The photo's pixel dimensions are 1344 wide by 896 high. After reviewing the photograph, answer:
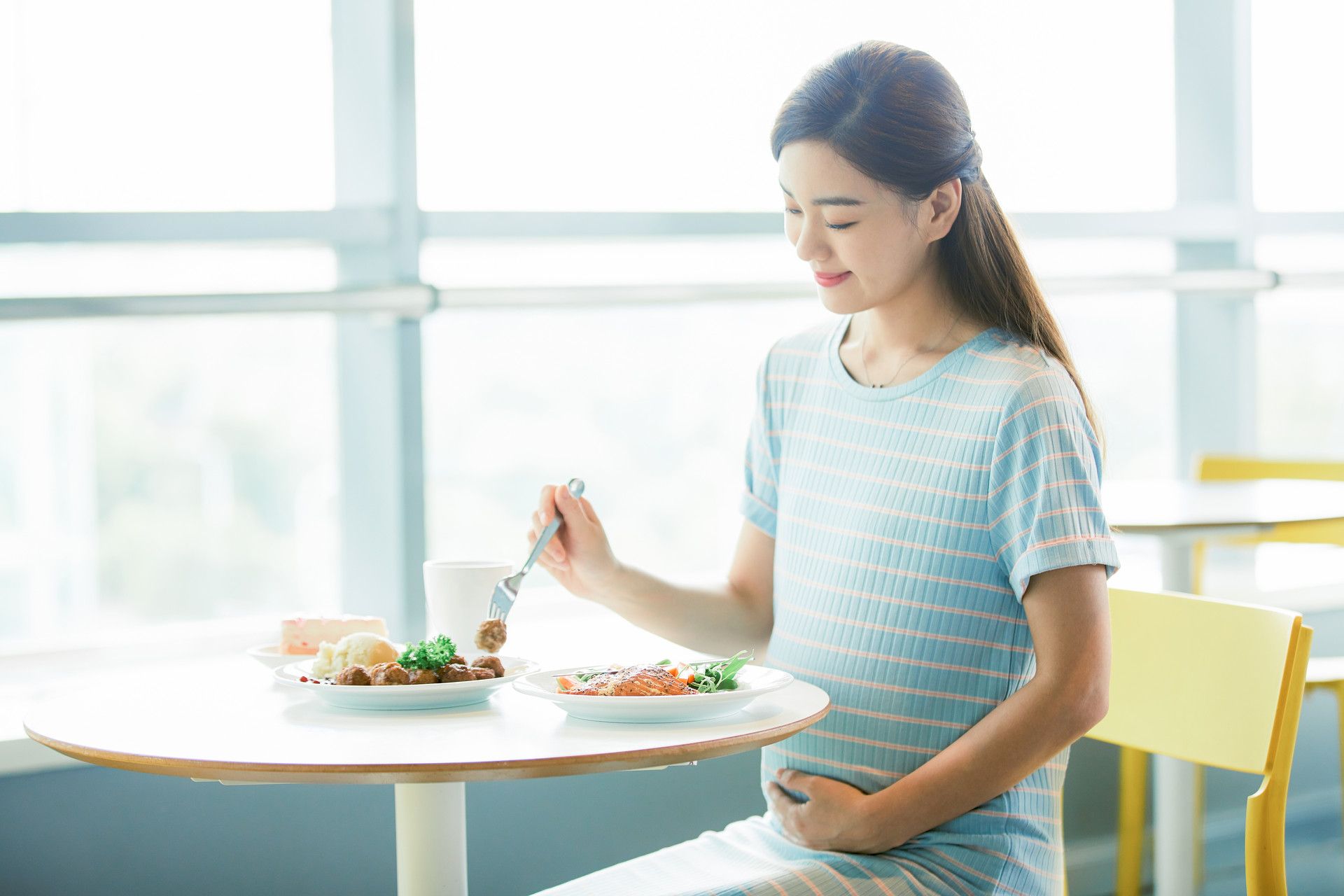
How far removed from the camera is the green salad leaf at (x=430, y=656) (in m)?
1.25

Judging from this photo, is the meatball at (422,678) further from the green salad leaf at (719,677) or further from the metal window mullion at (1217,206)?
the metal window mullion at (1217,206)

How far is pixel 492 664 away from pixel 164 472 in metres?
1.19

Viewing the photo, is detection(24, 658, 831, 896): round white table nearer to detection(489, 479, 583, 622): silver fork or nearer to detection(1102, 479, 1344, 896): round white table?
detection(489, 479, 583, 622): silver fork

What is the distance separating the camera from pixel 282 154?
90.5 inches

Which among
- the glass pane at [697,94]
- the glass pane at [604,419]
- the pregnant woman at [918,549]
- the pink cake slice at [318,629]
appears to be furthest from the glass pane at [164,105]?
the pregnant woman at [918,549]

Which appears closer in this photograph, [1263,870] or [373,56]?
[1263,870]

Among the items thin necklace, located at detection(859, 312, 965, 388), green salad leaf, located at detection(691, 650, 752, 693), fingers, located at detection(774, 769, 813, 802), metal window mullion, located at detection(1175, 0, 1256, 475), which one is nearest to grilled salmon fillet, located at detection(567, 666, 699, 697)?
green salad leaf, located at detection(691, 650, 752, 693)

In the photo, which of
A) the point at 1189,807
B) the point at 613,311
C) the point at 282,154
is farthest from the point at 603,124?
the point at 1189,807

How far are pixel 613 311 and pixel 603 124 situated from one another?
343 mm

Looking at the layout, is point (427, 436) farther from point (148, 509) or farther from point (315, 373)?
point (148, 509)

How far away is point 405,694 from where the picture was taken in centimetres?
120

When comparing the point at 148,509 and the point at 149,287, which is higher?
the point at 149,287

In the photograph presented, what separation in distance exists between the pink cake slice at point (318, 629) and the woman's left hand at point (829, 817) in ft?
1.48

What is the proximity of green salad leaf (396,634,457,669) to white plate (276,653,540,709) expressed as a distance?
0.08ft
